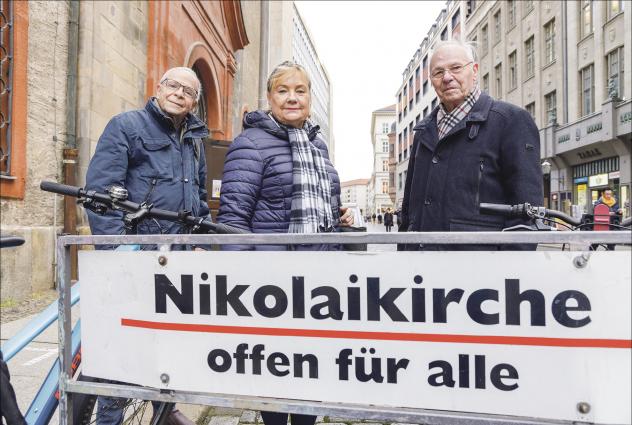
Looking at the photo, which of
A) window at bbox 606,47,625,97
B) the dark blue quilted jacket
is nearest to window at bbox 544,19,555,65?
window at bbox 606,47,625,97

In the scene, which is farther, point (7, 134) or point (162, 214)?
point (7, 134)

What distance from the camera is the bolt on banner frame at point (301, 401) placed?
1.08 meters

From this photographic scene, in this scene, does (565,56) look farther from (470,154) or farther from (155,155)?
(155,155)

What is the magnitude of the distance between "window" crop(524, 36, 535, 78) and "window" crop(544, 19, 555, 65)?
129 centimetres

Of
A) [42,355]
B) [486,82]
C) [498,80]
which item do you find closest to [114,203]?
[42,355]

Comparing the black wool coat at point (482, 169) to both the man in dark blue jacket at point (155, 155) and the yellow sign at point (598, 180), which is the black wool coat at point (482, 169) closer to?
the man in dark blue jacket at point (155, 155)

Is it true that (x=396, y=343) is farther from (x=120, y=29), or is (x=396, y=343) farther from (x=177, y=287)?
(x=120, y=29)

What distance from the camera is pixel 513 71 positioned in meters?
30.2

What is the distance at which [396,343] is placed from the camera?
1177mm

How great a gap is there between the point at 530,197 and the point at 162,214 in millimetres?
1574

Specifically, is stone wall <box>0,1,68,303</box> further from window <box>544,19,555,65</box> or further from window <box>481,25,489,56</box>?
window <box>481,25,489,56</box>

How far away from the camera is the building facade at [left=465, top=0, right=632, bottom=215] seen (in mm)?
19312

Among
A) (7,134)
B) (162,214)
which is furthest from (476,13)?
(162,214)

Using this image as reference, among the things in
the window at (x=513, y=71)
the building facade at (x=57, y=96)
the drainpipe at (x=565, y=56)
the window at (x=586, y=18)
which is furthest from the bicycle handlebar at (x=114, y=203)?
the window at (x=513, y=71)
